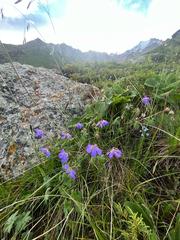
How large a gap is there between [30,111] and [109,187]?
1427 mm

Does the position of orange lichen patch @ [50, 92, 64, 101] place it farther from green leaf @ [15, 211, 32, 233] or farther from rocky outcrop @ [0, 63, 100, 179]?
green leaf @ [15, 211, 32, 233]

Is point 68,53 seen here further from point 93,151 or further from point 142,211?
point 142,211

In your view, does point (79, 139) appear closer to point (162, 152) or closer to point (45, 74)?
point (162, 152)

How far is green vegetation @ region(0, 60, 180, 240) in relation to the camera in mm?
1802

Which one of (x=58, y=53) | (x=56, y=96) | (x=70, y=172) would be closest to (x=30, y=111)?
(x=56, y=96)

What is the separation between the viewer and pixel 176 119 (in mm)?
2482

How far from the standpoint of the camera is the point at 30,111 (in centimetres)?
317

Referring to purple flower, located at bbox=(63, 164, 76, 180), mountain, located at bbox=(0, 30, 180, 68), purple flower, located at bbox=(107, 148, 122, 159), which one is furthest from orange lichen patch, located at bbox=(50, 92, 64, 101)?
purple flower, located at bbox=(107, 148, 122, 159)

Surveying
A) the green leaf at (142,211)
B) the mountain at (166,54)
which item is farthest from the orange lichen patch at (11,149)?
the mountain at (166,54)

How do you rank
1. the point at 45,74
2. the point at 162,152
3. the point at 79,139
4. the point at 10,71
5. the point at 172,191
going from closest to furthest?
1. the point at 172,191
2. the point at 162,152
3. the point at 79,139
4. the point at 10,71
5. the point at 45,74

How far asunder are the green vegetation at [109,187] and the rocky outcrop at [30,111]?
207mm

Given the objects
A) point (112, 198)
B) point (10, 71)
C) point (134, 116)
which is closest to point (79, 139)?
point (134, 116)

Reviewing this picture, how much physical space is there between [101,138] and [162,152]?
19.3 inches

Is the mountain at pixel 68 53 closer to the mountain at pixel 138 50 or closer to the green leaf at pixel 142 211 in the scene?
the mountain at pixel 138 50
